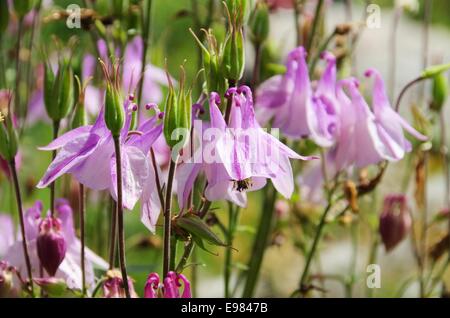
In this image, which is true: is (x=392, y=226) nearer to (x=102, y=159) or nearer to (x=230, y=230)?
(x=230, y=230)

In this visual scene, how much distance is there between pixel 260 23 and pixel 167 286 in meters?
0.47

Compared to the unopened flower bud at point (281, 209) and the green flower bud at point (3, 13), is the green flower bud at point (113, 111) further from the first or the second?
the unopened flower bud at point (281, 209)

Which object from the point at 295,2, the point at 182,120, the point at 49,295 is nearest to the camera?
the point at 182,120

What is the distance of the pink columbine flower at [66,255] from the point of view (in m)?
1.15

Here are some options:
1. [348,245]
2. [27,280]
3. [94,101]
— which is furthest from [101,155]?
[348,245]

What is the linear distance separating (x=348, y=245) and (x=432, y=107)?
3.92ft

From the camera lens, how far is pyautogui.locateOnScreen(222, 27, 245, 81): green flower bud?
957mm

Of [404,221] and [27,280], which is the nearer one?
[27,280]

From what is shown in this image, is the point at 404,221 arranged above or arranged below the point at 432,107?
below

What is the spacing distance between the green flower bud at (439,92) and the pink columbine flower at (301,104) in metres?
0.18

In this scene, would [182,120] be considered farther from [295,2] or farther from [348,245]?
[348,245]

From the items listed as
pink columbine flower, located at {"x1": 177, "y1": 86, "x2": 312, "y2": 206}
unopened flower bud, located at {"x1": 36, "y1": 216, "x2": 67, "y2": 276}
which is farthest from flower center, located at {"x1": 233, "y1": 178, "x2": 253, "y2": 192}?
unopened flower bud, located at {"x1": 36, "y1": 216, "x2": 67, "y2": 276}

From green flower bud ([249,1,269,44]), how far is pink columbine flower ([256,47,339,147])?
0.06m

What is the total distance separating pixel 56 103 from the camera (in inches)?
44.3
